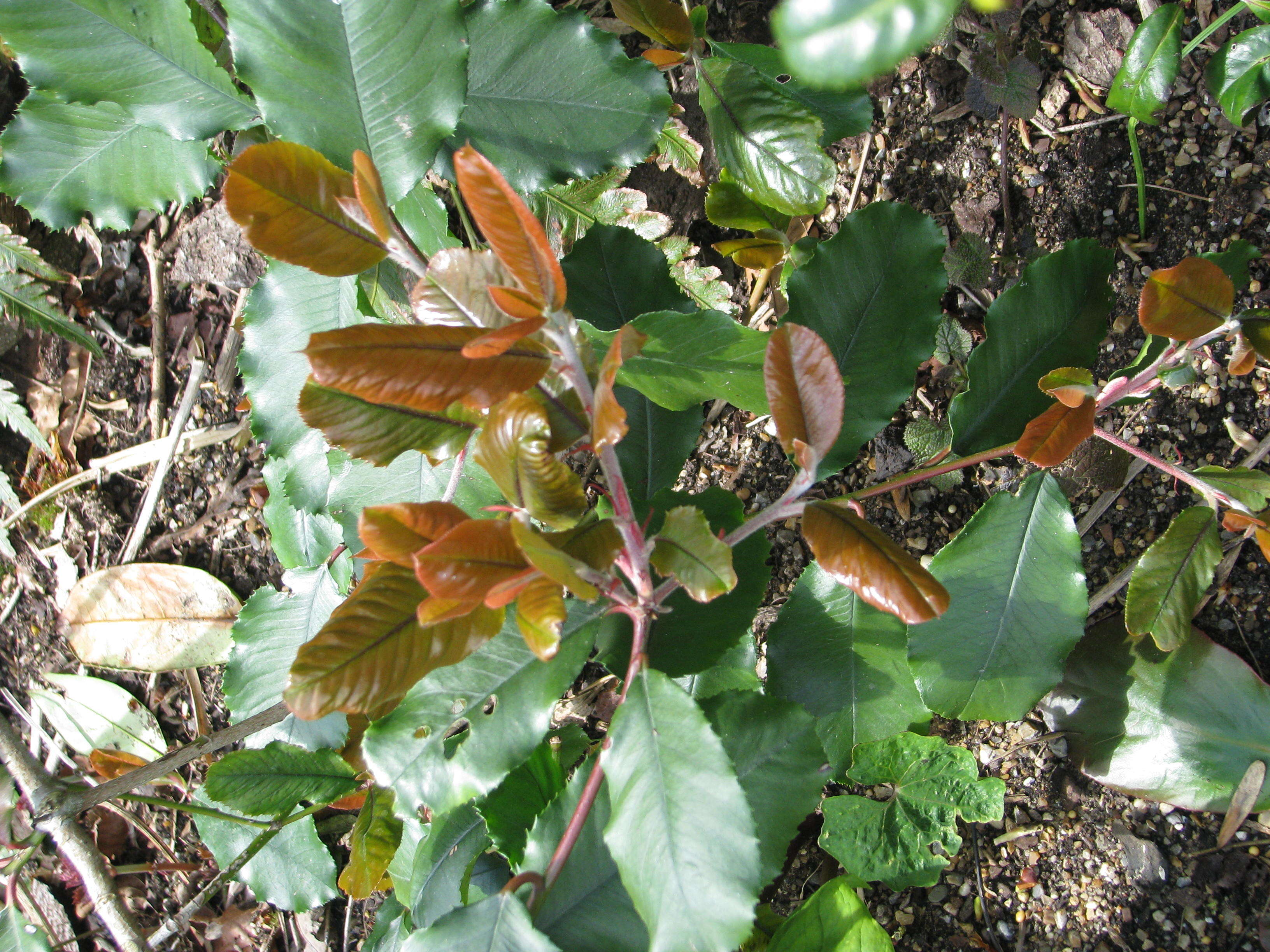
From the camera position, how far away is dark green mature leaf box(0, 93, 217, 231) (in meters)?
1.29

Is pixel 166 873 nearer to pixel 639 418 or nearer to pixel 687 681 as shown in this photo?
pixel 687 681

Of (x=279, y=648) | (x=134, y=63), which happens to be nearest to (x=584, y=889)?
(x=279, y=648)

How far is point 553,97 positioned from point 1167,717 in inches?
49.5

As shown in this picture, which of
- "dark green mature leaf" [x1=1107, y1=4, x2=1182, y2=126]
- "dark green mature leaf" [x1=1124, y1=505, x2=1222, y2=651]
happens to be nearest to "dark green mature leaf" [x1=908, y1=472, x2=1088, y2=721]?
"dark green mature leaf" [x1=1124, y1=505, x2=1222, y2=651]

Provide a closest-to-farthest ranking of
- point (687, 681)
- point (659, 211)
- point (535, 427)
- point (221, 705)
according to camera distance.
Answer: point (535, 427), point (687, 681), point (659, 211), point (221, 705)

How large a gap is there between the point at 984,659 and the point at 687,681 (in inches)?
16.3

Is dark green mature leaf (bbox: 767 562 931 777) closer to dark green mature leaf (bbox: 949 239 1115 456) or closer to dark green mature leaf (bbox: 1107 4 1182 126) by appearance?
dark green mature leaf (bbox: 949 239 1115 456)

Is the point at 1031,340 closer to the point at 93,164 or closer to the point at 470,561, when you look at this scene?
the point at 470,561

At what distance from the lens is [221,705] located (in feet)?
5.94

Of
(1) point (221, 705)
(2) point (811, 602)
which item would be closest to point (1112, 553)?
(2) point (811, 602)

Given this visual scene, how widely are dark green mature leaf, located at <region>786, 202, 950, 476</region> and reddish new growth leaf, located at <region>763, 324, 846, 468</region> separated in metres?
0.27

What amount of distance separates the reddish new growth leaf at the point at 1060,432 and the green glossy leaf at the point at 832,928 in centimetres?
68

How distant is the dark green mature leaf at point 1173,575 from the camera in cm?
101

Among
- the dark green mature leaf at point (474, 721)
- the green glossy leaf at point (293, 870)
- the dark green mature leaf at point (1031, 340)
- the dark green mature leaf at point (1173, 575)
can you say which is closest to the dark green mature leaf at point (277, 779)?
the green glossy leaf at point (293, 870)
